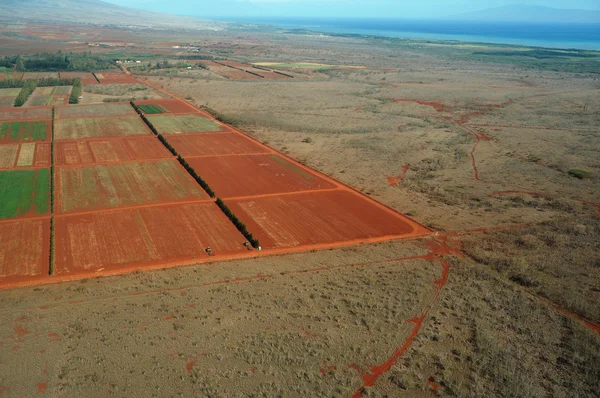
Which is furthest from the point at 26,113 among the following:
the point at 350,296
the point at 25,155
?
the point at 350,296

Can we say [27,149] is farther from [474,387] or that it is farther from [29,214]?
[474,387]

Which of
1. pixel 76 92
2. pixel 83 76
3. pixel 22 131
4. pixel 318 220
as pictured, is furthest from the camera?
pixel 83 76

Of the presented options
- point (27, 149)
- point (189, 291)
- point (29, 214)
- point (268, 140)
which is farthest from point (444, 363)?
point (27, 149)

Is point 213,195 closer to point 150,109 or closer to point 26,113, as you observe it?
point 150,109

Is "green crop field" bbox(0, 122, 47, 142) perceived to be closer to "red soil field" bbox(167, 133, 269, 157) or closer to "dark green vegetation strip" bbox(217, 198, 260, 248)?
"red soil field" bbox(167, 133, 269, 157)

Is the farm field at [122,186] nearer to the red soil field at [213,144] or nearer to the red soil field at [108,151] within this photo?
the red soil field at [108,151]

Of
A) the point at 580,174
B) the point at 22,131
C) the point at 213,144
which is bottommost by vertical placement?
the point at 22,131
